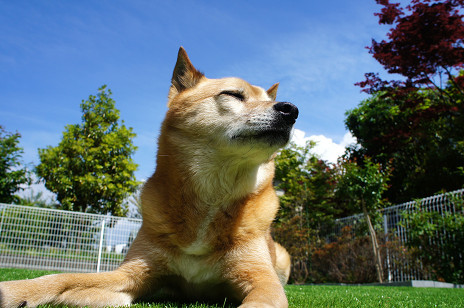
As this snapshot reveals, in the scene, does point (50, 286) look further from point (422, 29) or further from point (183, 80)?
point (422, 29)

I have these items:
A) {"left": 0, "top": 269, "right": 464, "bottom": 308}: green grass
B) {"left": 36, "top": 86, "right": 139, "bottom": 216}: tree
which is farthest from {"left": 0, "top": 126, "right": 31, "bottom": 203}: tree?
{"left": 0, "top": 269, "right": 464, "bottom": 308}: green grass

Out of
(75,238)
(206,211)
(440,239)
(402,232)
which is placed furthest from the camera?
(75,238)

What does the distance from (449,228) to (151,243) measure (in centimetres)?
702

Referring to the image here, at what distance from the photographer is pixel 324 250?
30.9ft

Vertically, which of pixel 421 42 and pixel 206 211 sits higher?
pixel 421 42

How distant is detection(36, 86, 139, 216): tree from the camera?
11530 mm

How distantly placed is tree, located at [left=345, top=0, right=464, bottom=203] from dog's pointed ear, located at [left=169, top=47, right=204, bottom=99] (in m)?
8.67

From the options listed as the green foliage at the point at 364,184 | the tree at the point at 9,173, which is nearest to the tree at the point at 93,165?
the tree at the point at 9,173

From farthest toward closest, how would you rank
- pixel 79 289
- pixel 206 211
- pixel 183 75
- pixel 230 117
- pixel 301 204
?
1. pixel 301 204
2. pixel 183 75
3. pixel 230 117
4. pixel 206 211
5. pixel 79 289

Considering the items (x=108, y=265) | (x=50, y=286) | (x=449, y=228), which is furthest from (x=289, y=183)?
(x=50, y=286)

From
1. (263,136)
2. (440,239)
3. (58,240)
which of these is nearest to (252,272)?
(263,136)

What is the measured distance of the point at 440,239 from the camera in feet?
23.8

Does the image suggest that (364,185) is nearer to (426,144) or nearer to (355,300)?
(426,144)

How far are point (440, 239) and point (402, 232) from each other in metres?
1.00
